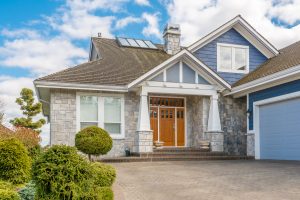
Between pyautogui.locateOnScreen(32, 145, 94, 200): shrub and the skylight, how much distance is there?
15.6 metres

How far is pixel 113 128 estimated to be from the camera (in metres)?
15.9

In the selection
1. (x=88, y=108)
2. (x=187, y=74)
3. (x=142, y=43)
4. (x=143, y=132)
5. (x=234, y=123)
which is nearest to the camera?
(x=143, y=132)

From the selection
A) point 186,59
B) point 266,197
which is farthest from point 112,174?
point 186,59

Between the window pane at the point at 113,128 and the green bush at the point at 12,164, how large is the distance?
22.4 ft

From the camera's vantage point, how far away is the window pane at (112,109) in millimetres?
15859

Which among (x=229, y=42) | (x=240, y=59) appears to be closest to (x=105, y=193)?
(x=240, y=59)

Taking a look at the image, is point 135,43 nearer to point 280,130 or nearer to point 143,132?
point 143,132

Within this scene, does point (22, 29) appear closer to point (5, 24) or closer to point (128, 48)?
point (5, 24)

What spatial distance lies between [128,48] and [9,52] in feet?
23.4

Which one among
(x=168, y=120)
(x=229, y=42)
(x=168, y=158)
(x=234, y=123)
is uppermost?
(x=229, y=42)

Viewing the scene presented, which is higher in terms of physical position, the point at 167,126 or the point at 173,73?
the point at 173,73

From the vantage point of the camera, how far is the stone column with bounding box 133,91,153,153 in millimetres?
15266

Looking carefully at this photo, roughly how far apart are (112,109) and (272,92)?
23.6 feet

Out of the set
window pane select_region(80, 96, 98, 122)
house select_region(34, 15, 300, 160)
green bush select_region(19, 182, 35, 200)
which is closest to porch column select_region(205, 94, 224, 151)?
house select_region(34, 15, 300, 160)
